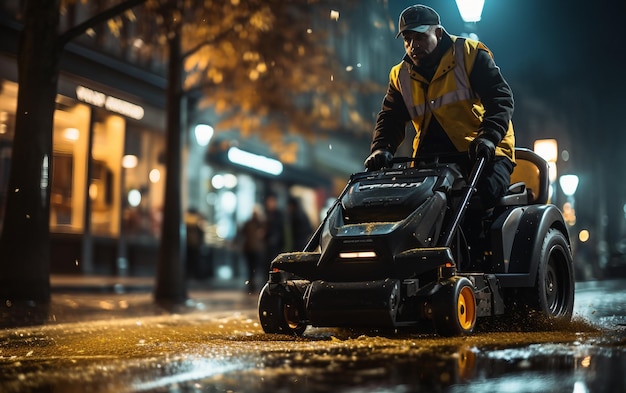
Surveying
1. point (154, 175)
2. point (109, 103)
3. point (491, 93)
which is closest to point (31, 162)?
point (491, 93)

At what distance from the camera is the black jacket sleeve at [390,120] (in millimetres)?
7531

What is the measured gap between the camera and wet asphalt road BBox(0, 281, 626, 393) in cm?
420

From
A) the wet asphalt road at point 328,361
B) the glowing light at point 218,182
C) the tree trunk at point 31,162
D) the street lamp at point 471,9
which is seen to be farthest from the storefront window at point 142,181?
the wet asphalt road at point 328,361

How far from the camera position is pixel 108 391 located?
4.25 meters

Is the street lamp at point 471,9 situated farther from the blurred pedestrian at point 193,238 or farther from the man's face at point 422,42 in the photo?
the blurred pedestrian at point 193,238

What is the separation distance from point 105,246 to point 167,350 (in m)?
17.5

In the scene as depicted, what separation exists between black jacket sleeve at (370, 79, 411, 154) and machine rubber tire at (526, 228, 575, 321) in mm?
1341

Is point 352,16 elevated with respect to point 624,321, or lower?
elevated

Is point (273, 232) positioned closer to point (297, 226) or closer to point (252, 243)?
point (297, 226)

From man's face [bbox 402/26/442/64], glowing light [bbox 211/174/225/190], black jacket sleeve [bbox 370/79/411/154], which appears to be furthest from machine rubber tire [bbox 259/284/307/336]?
glowing light [bbox 211/174/225/190]

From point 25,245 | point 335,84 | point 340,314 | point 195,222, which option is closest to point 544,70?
point 335,84

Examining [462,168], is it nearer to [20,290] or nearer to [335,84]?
[20,290]

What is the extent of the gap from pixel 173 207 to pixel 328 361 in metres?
11.9

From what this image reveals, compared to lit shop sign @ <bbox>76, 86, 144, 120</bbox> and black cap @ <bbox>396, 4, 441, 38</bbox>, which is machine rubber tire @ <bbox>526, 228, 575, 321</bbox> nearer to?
black cap @ <bbox>396, 4, 441, 38</bbox>
